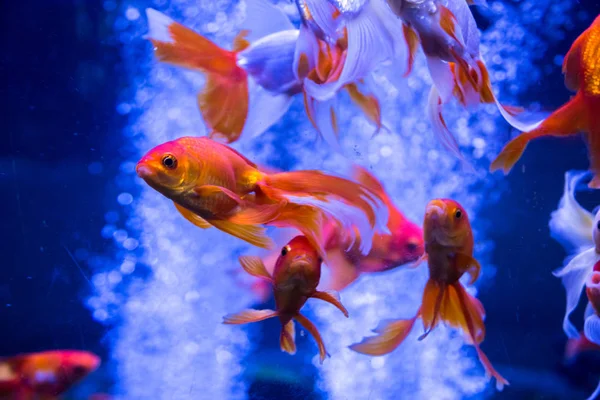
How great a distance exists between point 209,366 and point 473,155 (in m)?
1.04

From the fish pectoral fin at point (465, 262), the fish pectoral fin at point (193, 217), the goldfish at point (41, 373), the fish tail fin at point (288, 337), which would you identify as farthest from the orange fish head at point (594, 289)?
the goldfish at point (41, 373)

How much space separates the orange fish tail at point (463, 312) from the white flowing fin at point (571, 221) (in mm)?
409

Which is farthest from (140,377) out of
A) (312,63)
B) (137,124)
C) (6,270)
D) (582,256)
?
(582,256)

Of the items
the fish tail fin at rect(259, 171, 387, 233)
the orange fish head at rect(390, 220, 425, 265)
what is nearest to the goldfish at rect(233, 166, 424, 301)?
the orange fish head at rect(390, 220, 425, 265)

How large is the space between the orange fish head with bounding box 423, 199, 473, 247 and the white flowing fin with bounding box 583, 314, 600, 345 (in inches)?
23.3

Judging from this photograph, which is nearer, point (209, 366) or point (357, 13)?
point (357, 13)

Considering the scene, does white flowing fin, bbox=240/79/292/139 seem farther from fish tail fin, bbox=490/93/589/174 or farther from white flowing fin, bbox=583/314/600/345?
white flowing fin, bbox=583/314/600/345

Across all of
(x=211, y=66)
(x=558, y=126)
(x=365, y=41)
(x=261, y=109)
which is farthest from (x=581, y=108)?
(x=211, y=66)

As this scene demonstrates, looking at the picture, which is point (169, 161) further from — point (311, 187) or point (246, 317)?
point (246, 317)

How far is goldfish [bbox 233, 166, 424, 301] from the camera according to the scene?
114 centimetres

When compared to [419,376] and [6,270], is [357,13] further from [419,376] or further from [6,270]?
[6,270]

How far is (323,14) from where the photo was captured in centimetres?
101

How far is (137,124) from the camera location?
4.72 feet

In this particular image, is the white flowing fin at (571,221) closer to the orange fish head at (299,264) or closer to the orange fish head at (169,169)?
the orange fish head at (299,264)
